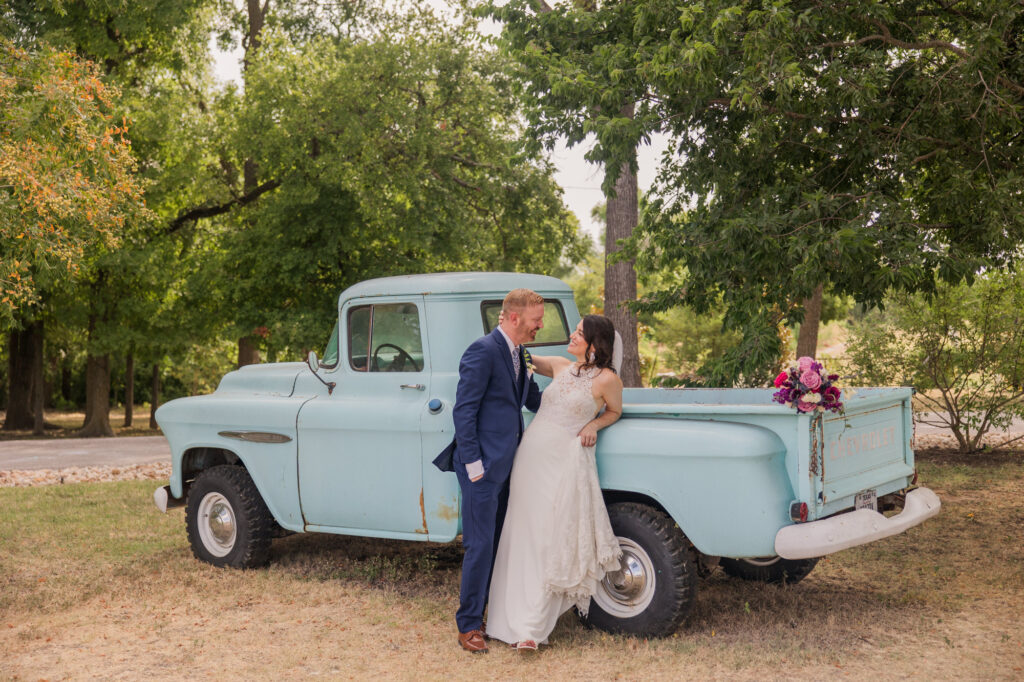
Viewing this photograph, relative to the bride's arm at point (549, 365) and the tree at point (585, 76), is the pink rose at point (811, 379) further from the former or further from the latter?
the tree at point (585, 76)

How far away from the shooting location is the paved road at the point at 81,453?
14.6 metres

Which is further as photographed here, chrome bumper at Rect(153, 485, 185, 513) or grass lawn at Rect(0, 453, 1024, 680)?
chrome bumper at Rect(153, 485, 185, 513)

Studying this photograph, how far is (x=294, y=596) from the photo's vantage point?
642cm

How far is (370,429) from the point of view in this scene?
20.6 feet

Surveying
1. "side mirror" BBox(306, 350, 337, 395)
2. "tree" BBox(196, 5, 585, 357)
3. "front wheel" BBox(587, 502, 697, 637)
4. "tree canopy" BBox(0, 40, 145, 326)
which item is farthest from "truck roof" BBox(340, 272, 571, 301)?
"tree" BBox(196, 5, 585, 357)

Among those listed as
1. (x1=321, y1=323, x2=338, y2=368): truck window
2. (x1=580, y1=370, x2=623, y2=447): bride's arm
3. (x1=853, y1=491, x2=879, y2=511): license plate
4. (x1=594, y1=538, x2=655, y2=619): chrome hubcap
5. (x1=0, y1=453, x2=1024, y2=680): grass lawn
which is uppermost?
(x1=321, y1=323, x2=338, y2=368): truck window

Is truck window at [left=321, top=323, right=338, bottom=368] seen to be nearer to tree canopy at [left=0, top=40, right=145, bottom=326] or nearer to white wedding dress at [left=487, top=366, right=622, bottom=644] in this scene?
white wedding dress at [left=487, top=366, right=622, bottom=644]

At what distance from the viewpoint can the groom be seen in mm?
5258

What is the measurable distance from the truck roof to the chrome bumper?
7.46ft

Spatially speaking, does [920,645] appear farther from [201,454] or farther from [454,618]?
[201,454]

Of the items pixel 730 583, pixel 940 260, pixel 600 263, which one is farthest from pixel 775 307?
pixel 600 263

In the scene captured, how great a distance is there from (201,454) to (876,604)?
517cm

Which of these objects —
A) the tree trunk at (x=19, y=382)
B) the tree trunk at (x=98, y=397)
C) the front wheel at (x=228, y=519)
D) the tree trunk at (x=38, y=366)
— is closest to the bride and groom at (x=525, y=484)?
the front wheel at (x=228, y=519)

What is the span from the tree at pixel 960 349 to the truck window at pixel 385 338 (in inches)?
307
